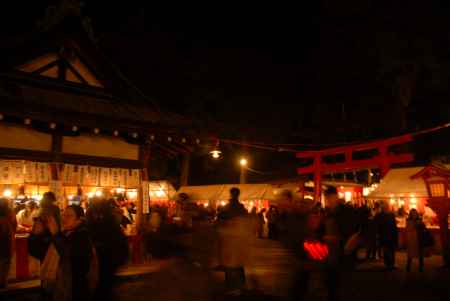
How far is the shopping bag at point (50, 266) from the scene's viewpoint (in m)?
5.64

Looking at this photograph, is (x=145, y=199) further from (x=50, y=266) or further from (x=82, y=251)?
(x=82, y=251)

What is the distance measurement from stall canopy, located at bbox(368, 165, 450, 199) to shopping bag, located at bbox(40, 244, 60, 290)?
1643 centimetres

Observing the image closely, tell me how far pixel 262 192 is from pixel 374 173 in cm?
1159

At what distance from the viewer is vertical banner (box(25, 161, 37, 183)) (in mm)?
12326

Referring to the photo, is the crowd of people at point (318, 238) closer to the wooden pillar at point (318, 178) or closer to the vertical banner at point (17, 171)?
the vertical banner at point (17, 171)

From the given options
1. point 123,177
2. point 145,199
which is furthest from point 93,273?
point 145,199

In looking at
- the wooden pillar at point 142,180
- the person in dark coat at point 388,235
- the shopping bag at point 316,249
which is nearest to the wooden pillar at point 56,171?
the wooden pillar at point 142,180

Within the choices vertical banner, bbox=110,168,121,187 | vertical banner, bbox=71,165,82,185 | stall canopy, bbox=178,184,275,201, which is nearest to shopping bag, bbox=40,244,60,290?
vertical banner, bbox=71,165,82,185

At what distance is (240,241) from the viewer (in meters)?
7.84

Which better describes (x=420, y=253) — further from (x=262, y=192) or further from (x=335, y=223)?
(x=262, y=192)

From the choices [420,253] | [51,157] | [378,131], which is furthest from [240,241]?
[378,131]

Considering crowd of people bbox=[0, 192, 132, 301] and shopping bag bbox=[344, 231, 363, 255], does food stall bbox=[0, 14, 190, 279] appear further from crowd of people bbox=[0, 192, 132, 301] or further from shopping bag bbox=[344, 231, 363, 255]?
shopping bag bbox=[344, 231, 363, 255]

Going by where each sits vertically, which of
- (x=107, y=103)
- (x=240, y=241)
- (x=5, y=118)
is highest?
(x=107, y=103)

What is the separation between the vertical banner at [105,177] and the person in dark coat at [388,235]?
8.97m
